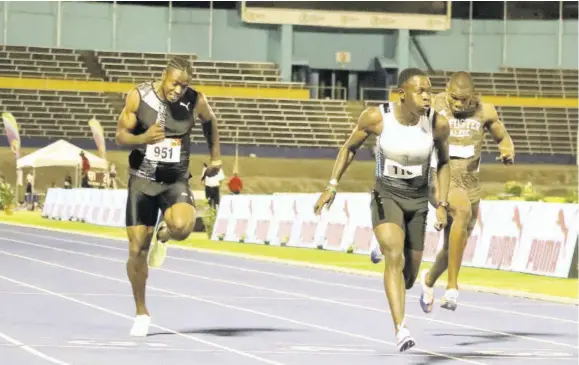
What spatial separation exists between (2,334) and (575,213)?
38.2ft

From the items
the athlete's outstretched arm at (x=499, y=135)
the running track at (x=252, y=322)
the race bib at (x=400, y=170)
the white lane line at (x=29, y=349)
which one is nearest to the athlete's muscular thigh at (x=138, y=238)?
the running track at (x=252, y=322)

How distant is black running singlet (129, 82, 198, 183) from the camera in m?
12.0

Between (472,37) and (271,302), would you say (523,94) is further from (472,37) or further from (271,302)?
(271,302)

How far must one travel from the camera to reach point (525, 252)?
2362 cm

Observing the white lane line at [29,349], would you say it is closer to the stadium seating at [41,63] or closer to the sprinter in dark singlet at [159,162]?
the sprinter in dark singlet at [159,162]

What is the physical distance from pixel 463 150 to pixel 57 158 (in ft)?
142

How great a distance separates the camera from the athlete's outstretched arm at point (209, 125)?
40.3ft

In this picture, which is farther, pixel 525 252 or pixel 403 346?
pixel 525 252

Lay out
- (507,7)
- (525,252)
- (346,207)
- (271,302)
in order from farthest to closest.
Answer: (507,7) → (346,207) → (525,252) → (271,302)

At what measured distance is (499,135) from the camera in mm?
14539

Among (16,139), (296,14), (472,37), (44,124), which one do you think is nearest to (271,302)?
(16,139)

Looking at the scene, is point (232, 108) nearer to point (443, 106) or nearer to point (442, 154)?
point (443, 106)

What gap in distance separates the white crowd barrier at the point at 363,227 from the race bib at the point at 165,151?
1113 cm

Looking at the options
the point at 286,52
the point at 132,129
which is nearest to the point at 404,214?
the point at 132,129
